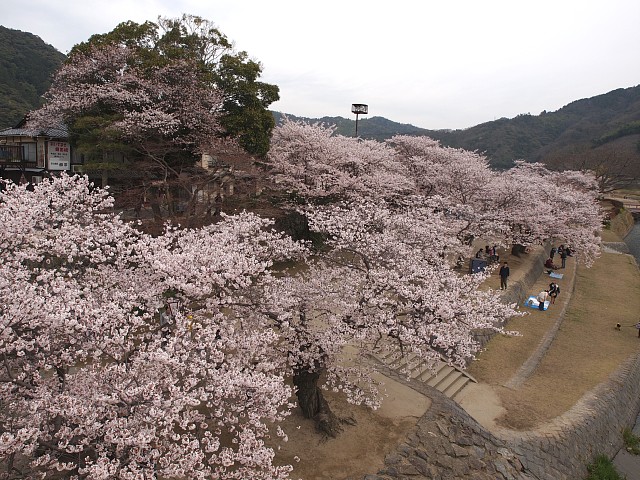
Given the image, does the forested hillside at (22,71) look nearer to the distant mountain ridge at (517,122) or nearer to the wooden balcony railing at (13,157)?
the distant mountain ridge at (517,122)

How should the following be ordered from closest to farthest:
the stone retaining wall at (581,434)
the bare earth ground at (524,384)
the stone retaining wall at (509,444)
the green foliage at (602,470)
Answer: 1. the bare earth ground at (524,384)
2. the stone retaining wall at (509,444)
3. the stone retaining wall at (581,434)
4. the green foliage at (602,470)

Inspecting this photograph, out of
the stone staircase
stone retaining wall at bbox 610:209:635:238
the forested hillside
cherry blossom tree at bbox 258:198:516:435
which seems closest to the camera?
cherry blossom tree at bbox 258:198:516:435

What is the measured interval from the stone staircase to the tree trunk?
11.9ft

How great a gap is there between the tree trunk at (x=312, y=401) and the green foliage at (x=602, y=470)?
9319 millimetres

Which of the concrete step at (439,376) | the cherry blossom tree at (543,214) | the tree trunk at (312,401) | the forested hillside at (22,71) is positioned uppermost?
the forested hillside at (22,71)

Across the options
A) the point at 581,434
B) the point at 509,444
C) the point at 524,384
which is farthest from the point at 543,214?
the point at 509,444

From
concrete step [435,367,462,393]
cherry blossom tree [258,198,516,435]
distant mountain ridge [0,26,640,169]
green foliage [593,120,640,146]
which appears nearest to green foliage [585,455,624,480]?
concrete step [435,367,462,393]

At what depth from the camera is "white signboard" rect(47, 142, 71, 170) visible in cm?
2495

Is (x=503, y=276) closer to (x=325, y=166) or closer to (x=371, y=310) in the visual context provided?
(x=325, y=166)

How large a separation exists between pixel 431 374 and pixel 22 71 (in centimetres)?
6066

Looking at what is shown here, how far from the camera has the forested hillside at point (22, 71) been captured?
4371cm

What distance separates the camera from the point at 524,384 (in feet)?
50.1

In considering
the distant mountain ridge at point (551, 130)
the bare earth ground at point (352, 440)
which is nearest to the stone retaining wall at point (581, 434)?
the bare earth ground at point (352, 440)

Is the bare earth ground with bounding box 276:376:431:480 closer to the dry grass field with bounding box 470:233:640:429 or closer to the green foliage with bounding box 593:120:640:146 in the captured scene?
the dry grass field with bounding box 470:233:640:429
